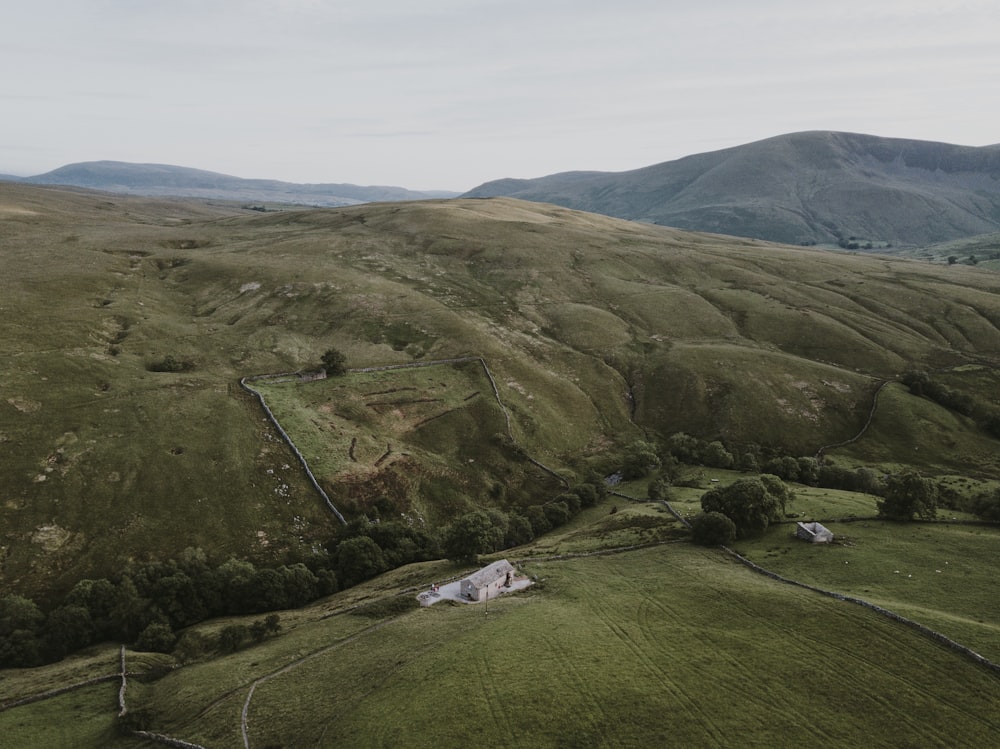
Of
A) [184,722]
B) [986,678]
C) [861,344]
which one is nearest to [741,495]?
[986,678]

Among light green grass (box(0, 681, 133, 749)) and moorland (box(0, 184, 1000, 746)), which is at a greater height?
moorland (box(0, 184, 1000, 746))

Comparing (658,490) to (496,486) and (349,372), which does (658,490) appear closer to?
(496,486)

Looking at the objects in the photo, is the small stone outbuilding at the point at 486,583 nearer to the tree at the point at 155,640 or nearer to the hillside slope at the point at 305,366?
the hillside slope at the point at 305,366

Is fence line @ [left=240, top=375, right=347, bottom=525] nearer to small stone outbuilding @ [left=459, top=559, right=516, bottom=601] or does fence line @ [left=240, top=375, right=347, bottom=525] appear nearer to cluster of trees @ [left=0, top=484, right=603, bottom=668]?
cluster of trees @ [left=0, top=484, right=603, bottom=668]

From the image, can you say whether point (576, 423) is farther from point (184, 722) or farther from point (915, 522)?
point (184, 722)

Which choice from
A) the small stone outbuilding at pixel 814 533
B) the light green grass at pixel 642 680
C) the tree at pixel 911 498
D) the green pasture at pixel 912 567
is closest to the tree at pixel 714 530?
the green pasture at pixel 912 567

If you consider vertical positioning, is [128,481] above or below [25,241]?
below

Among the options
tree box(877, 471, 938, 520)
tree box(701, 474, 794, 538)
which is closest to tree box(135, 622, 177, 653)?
tree box(701, 474, 794, 538)
